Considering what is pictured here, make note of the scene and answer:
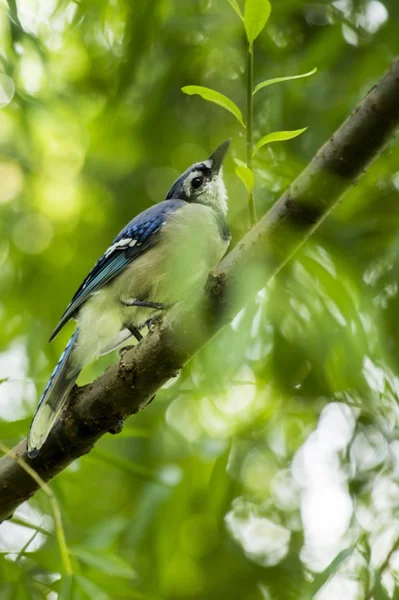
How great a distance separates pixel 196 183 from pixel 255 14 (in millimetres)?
1602

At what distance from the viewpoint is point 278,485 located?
95.9 inches

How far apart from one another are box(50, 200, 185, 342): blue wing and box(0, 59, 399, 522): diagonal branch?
67 centimetres

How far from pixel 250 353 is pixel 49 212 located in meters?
1.25

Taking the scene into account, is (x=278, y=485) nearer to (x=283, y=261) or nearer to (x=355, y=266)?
(x=355, y=266)

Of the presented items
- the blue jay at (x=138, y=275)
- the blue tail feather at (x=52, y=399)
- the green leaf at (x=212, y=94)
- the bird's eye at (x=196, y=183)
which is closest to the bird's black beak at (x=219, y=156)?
the blue jay at (x=138, y=275)

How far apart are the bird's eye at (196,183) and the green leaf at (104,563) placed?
142 cm

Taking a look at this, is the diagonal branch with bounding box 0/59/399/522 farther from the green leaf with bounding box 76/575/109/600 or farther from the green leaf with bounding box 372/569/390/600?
the green leaf with bounding box 372/569/390/600

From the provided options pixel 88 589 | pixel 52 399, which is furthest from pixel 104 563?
pixel 52 399

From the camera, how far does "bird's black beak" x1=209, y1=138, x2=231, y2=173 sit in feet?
7.50

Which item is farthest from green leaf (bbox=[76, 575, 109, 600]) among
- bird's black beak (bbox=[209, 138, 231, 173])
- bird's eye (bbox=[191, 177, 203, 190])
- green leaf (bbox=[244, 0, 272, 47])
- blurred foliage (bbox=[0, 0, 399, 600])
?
bird's eye (bbox=[191, 177, 203, 190])

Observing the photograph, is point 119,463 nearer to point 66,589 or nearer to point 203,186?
point 66,589

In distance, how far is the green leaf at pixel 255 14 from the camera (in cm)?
116

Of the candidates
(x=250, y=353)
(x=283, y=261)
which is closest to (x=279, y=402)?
(x=250, y=353)

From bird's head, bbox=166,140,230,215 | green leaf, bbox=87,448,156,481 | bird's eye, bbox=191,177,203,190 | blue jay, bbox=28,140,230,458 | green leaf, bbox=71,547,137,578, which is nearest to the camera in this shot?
green leaf, bbox=71,547,137,578
